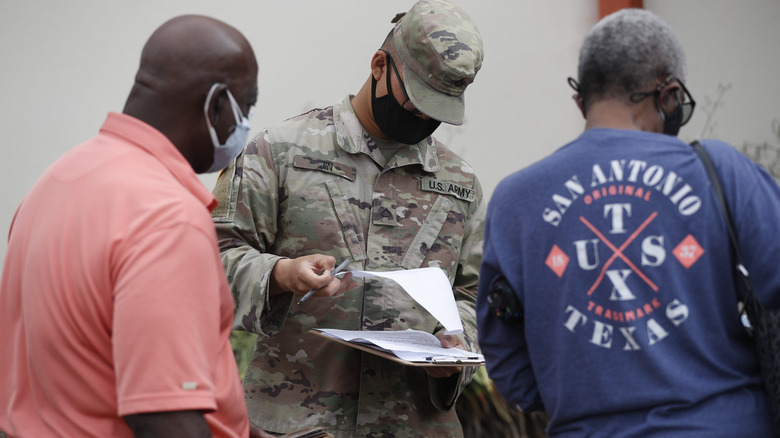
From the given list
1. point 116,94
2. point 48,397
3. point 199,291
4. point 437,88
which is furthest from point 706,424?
point 116,94

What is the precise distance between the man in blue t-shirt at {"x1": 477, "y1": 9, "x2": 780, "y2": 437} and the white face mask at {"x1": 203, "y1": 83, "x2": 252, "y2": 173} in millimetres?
607

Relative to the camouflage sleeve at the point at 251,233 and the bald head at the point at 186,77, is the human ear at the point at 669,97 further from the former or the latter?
the camouflage sleeve at the point at 251,233

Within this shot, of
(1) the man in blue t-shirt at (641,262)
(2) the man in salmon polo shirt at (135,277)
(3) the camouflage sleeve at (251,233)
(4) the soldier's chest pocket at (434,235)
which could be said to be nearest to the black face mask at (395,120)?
(4) the soldier's chest pocket at (434,235)

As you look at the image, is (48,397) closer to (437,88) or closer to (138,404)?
(138,404)

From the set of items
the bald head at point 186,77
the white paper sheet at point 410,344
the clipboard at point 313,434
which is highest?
the bald head at point 186,77

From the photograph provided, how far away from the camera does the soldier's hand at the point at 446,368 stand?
105 inches

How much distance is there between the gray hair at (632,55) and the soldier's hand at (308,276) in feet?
3.05

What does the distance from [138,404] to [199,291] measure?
0.69 feet

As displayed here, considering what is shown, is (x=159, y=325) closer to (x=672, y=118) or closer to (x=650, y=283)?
(x=650, y=283)

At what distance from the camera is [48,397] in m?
1.58

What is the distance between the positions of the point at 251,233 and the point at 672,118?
1337mm

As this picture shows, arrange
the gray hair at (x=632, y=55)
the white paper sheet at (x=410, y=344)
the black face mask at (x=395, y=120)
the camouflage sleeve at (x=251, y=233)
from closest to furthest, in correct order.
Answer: the gray hair at (x=632, y=55) < the white paper sheet at (x=410, y=344) < the camouflage sleeve at (x=251, y=233) < the black face mask at (x=395, y=120)

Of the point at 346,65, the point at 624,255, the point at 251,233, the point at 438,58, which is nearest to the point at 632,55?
the point at 624,255

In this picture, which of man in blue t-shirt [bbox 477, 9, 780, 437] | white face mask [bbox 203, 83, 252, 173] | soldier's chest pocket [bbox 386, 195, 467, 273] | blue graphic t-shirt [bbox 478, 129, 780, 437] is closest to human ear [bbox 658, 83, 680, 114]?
man in blue t-shirt [bbox 477, 9, 780, 437]
